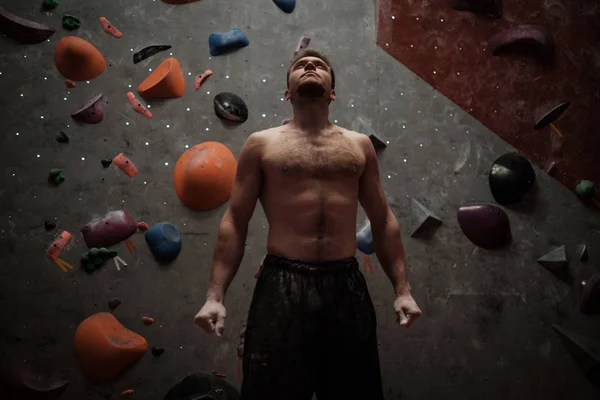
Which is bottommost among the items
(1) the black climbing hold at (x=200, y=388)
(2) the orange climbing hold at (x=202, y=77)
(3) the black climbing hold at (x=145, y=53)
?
(1) the black climbing hold at (x=200, y=388)

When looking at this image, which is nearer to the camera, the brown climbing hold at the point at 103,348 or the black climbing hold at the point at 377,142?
the brown climbing hold at the point at 103,348

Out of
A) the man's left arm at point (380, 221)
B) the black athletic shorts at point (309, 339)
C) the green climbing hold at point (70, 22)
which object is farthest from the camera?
the green climbing hold at point (70, 22)

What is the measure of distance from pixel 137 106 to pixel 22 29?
0.60m

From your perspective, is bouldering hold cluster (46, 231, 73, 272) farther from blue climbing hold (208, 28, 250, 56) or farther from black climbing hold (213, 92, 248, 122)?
blue climbing hold (208, 28, 250, 56)

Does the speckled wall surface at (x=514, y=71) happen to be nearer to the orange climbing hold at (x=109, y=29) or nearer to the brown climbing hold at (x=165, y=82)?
the brown climbing hold at (x=165, y=82)

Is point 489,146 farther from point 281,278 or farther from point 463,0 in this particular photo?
point 281,278

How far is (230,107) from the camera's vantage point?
2.74 meters

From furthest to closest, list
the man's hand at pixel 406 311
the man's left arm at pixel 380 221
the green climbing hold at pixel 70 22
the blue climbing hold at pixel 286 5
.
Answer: the blue climbing hold at pixel 286 5 → the green climbing hold at pixel 70 22 → the man's left arm at pixel 380 221 → the man's hand at pixel 406 311

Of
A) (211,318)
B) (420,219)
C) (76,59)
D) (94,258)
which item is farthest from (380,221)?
(76,59)

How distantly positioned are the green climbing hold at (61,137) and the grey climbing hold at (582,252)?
2.39 metres

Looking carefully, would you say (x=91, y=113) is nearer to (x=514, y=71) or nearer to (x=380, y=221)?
(x=380, y=221)

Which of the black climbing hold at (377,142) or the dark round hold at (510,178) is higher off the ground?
the black climbing hold at (377,142)

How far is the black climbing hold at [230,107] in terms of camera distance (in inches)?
108

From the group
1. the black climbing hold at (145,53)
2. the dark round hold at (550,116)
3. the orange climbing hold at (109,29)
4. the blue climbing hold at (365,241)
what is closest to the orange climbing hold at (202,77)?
the black climbing hold at (145,53)
